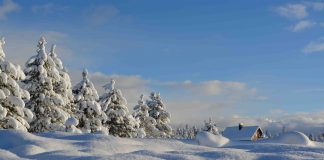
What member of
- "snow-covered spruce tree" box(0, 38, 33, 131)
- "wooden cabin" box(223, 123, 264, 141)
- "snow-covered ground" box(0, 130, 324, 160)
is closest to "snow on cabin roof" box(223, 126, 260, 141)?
"wooden cabin" box(223, 123, 264, 141)

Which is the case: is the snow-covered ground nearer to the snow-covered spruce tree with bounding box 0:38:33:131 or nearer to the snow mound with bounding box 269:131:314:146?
the snow mound with bounding box 269:131:314:146

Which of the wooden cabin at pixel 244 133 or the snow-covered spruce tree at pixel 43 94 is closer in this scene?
the snow-covered spruce tree at pixel 43 94

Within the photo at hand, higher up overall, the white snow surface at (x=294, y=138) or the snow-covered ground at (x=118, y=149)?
the white snow surface at (x=294, y=138)

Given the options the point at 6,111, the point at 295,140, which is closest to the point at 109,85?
the point at 6,111

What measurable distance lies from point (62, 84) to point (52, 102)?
1988mm

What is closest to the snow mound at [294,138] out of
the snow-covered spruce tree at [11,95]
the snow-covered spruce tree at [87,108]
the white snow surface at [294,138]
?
the white snow surface at [294,138]

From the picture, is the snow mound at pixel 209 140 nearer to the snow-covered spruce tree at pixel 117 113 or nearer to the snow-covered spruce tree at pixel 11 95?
the snow-covered spruce tree at pixel 11 95

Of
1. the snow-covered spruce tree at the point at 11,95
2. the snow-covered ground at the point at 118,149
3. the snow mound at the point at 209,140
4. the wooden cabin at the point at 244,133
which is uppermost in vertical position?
the wooden cabin at the point at 244,133

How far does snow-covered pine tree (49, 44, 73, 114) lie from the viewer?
35969mm

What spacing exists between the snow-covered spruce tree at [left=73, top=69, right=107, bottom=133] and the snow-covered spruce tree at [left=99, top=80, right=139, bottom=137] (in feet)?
9.67

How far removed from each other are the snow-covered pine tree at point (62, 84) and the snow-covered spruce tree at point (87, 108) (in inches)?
88.2

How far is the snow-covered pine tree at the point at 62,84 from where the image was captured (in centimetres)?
3597

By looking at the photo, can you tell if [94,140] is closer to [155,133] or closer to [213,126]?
[155,133]

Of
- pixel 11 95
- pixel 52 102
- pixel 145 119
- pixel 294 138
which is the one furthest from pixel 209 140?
pixel 145 119
